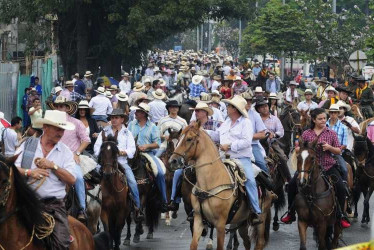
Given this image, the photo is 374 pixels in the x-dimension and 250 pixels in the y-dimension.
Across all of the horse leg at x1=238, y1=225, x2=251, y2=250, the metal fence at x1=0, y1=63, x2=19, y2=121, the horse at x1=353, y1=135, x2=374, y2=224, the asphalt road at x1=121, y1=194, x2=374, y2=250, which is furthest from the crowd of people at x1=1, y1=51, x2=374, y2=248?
the metal fence at x1=0, y1=63, x2=19, y2=121

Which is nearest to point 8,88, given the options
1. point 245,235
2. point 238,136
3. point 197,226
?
point 245,235

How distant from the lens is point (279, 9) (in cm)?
5925

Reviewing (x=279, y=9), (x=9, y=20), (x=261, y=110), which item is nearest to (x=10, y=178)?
(x=261, y=110)

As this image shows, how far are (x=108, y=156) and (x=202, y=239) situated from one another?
356cm

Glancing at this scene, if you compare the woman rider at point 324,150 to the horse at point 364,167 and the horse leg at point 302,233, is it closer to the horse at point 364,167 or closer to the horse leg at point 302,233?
the horse leg at point 302,233

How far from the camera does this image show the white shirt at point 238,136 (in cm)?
1466

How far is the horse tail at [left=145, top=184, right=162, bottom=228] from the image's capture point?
691 inches

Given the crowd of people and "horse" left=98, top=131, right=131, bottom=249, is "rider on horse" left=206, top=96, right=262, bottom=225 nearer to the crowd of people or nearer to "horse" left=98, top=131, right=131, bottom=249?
the crowd of people

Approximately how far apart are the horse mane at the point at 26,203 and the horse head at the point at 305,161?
6.30 meters

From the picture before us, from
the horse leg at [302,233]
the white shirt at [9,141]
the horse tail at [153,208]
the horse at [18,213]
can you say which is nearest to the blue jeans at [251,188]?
the horse leg at [302,233]

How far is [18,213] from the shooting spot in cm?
893

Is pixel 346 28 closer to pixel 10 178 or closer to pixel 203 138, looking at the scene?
pixel 203 138

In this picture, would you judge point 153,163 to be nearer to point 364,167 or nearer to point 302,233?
point 302,233

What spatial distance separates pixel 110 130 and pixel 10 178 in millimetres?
7359
